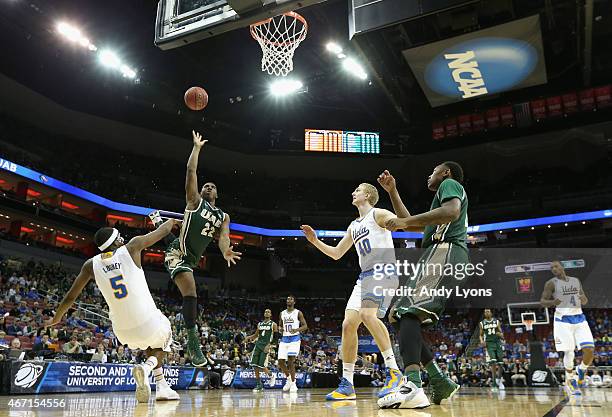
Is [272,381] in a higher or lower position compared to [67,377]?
lower

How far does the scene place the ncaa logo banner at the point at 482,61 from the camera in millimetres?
15521

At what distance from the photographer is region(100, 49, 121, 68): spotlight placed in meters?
22.4

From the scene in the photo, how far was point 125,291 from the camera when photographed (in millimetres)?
5141

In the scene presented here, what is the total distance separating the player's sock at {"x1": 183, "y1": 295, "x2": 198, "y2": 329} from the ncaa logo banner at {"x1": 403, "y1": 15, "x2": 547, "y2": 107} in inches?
498

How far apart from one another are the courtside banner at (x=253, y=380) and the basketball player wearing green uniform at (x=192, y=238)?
9584mm

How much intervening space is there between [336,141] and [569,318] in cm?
2136

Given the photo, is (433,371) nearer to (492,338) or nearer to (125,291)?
(125,291)

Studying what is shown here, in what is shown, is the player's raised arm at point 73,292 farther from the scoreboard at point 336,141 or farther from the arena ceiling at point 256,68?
the scoreboard at point 336,141

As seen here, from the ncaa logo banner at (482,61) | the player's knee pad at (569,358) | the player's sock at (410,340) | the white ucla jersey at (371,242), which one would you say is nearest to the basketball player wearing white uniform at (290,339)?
the player's knee pad at (569,358)

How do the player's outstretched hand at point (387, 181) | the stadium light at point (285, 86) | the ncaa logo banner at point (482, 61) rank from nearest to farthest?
the player's outstretched hand at point (387, 181) → the ncaa logo banner at point (482, 61) → the stadium light at point (285, 86)

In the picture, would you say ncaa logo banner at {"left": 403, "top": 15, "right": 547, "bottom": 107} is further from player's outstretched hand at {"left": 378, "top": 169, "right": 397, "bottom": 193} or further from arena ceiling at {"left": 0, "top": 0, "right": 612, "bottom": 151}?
player's outstretched hand at {"left": 378, "top": 169, "right": 397, "bottom": 193}

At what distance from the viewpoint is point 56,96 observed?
26.2m

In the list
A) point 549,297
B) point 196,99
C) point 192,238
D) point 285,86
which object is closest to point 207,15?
point 196,99

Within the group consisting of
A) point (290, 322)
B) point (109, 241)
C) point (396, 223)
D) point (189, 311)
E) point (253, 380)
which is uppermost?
point (109, 241)
